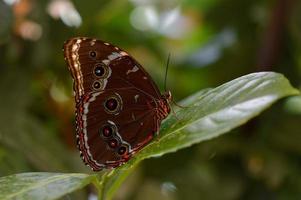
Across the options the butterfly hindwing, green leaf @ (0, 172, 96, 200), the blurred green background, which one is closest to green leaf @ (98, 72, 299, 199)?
green leaf @ (0, 172, 96, 200)

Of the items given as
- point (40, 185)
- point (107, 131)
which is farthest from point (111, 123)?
point (40, 185)

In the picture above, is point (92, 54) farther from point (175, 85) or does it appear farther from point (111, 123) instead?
point (175, 85)

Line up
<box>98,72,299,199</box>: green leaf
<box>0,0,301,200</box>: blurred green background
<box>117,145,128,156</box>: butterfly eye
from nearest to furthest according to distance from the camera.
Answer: <box>98,72,299,199</box>: green leaf → <box>117,145,128,156</box>: butterfly eye → <box>0,0,301,200</box>: blurred green background

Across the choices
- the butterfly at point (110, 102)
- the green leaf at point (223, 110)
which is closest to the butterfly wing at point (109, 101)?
the butterfly at point (110, 102)

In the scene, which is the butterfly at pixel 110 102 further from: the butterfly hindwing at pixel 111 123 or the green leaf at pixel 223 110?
the green leaf at pixel 223 110

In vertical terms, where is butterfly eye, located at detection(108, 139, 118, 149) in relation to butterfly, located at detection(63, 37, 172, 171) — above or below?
below

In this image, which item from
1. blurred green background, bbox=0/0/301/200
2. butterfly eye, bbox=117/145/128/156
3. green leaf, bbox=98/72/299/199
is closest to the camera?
green leaf, bbox=98/72/299/199

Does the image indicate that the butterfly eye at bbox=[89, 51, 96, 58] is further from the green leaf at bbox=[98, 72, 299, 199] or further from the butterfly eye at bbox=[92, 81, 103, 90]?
the green leaf at bbox=[98, 72, 299, 199]
